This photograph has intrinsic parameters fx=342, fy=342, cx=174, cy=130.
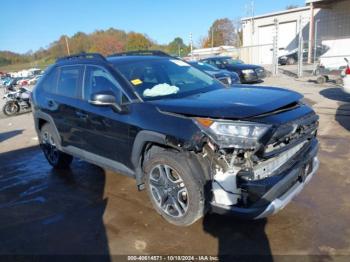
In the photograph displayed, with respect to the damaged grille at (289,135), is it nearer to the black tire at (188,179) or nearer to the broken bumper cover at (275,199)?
the broken bumper cover at (275,199)

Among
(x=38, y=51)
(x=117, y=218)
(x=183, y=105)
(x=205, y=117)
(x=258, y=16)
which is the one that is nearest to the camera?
(x=205, y=117)

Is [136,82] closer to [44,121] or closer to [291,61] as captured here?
[44,121]

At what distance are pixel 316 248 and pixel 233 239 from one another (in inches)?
29.9

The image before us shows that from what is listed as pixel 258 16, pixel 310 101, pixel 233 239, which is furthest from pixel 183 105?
pixel 258 16

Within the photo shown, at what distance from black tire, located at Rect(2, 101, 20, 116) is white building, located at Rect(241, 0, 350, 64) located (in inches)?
737

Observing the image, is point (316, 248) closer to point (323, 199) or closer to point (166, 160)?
point (323, 199)

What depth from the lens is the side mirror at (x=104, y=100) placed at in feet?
12.3

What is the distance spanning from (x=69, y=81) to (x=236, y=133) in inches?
115

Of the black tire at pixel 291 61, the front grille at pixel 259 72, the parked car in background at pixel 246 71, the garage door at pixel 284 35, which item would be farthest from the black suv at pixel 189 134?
the garage door at pixel 284 35

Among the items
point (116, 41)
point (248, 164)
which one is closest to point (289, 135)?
point (248, 164)

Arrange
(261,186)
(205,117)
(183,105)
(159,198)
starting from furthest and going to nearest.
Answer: (159,198)
(183,105)
(205,117)
(261,186)

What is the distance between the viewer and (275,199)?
10.2 ft

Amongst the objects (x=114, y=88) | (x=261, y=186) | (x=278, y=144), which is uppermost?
(x=114, y=88)

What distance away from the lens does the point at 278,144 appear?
10.5ft
